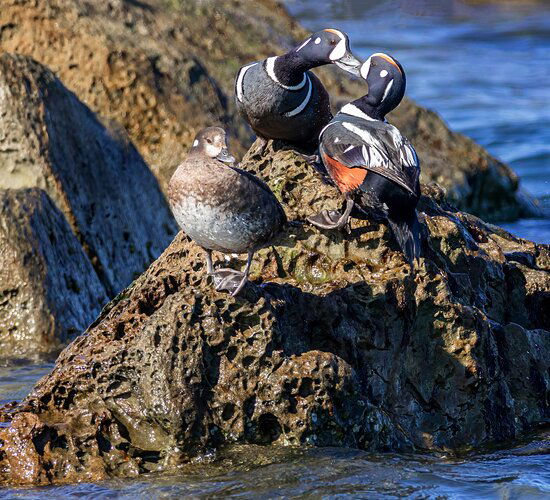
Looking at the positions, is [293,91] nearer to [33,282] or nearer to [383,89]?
[383,89]

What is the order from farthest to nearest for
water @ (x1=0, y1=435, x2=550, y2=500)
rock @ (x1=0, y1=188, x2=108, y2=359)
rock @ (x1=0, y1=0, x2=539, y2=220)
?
rock @ (x1=0, y1=0, x2=539, y2=220)
rock @ (x1=0, y1=188, x2=108, y2=359)
water @ (x1=0, y1=435, x2=550, y2=500)

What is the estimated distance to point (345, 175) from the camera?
619 cm

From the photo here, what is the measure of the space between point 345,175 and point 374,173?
149 millimetres

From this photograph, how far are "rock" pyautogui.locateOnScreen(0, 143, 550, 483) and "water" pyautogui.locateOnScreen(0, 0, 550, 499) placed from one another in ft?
0.37

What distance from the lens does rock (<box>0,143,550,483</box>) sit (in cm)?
544

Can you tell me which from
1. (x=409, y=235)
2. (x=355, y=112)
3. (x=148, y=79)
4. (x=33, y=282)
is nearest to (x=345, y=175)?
(x=409, y=235)

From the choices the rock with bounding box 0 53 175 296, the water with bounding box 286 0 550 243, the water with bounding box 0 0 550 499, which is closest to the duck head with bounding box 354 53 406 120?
the water with bounding box 0 0 550 499

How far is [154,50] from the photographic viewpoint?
460 inches

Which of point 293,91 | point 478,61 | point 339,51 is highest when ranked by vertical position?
point 478,61

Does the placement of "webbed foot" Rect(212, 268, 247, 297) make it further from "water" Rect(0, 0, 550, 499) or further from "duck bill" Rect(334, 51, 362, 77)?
"duck bill" Rect(334, 51, 362, 77)

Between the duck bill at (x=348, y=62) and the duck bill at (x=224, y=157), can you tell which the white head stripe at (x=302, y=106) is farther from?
the duck bill at (x=224, y=157)

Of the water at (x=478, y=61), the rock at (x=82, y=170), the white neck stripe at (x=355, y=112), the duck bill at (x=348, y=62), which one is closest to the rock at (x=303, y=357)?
the white neck stripe at (x=355, y=112)

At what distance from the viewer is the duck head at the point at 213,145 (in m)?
5.61

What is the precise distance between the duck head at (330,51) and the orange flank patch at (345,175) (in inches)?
47.0
